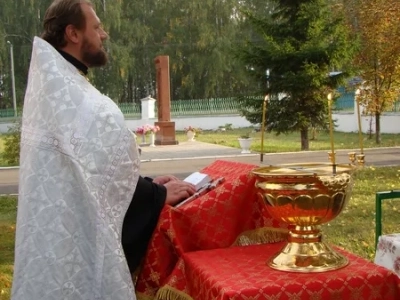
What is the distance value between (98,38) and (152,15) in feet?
126

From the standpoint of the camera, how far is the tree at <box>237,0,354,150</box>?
1680 centimetres

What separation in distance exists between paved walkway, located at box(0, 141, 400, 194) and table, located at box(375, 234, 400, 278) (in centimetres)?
874

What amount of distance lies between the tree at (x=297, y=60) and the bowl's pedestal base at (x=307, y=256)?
1461 centimetres

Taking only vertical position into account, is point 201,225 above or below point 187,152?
above

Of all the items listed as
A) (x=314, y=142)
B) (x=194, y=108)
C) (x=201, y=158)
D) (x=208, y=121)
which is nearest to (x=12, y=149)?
(x=201, y=158)

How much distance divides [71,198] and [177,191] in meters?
0.54

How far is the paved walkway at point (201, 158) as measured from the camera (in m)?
13.3

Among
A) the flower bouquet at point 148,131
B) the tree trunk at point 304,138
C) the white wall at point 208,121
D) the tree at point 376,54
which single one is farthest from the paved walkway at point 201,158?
the white wall at point 208,121

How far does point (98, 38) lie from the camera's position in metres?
2.51

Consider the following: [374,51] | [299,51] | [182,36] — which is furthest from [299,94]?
[182,36]

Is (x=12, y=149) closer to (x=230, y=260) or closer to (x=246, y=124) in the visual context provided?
(x=230, y=260)

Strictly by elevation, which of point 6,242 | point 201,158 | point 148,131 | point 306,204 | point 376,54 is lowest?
point 6,242

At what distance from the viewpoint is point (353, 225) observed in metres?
6.63

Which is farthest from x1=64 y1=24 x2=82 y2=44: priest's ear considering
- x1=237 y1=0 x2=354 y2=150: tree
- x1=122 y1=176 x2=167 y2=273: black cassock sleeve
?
x1=237 y1=0 x2=354 y2=150: tree
